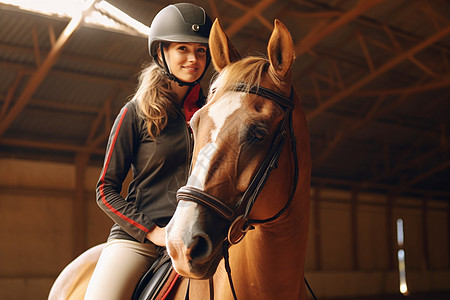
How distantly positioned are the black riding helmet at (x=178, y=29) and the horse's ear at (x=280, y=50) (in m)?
0.57

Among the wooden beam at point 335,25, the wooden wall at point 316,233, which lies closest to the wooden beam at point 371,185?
the wooden wall at point 316,233

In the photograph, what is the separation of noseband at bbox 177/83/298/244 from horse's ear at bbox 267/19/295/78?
96mm

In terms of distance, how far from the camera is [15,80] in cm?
1095

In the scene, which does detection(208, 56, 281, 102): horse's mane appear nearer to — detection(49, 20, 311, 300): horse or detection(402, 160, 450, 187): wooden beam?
detection(49, 20, 311, 300): horse

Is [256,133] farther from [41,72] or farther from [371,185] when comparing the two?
[371,185]

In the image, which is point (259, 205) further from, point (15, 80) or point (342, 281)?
point (342, 281)

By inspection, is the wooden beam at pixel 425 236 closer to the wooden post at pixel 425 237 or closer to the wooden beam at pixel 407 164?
the wooden post at pixel 425 237

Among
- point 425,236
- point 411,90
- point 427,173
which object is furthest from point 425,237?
point 411,90

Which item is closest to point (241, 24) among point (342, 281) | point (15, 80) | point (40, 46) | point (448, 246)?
point (40, 46)

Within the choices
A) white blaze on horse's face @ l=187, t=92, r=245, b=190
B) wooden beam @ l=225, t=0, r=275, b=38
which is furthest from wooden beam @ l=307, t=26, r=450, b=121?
white blaze on horse's face @ l=187, t=92, r=245, b=190

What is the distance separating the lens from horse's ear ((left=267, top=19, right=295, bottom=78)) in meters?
1.81

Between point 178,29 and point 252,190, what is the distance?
0.95 metres

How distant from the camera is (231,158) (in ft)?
5.48

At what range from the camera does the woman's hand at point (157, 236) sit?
207 centimetres
